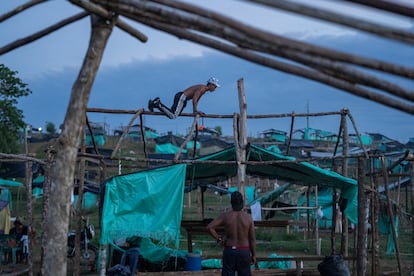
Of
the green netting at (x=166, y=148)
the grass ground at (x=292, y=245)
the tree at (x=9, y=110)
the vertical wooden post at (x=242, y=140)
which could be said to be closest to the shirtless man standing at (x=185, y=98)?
the vertical wooden post at (x=242, y=140)

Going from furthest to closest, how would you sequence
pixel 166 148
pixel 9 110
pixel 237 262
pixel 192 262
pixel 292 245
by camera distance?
pixel 166 148, pixel 9 110, pixel 292 245, pixel 192 262, pixel 237 262

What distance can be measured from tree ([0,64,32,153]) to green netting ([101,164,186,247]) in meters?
13.0

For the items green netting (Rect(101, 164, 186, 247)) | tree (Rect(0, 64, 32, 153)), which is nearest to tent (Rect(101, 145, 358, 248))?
green netting (Rect(101, 164, 186, 247))

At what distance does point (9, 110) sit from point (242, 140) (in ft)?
48.3

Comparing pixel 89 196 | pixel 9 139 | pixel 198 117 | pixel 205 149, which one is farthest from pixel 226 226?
pixel 205 149

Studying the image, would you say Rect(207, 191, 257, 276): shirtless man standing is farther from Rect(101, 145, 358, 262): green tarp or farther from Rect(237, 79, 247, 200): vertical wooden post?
Rect(237, 79, 247, 200): vertical wooden post

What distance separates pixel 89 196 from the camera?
26.4m

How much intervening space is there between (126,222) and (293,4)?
632 cm

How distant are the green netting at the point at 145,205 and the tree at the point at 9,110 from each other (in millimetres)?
12995

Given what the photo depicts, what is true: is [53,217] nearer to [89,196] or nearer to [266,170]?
[266,170]

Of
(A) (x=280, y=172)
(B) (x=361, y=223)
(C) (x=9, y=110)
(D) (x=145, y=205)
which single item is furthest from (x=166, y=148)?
(B) (x=361, y=223)

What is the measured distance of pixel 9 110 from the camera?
21922mm

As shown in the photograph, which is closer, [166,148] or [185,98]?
[185,98]

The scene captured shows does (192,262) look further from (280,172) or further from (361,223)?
(361,223)
